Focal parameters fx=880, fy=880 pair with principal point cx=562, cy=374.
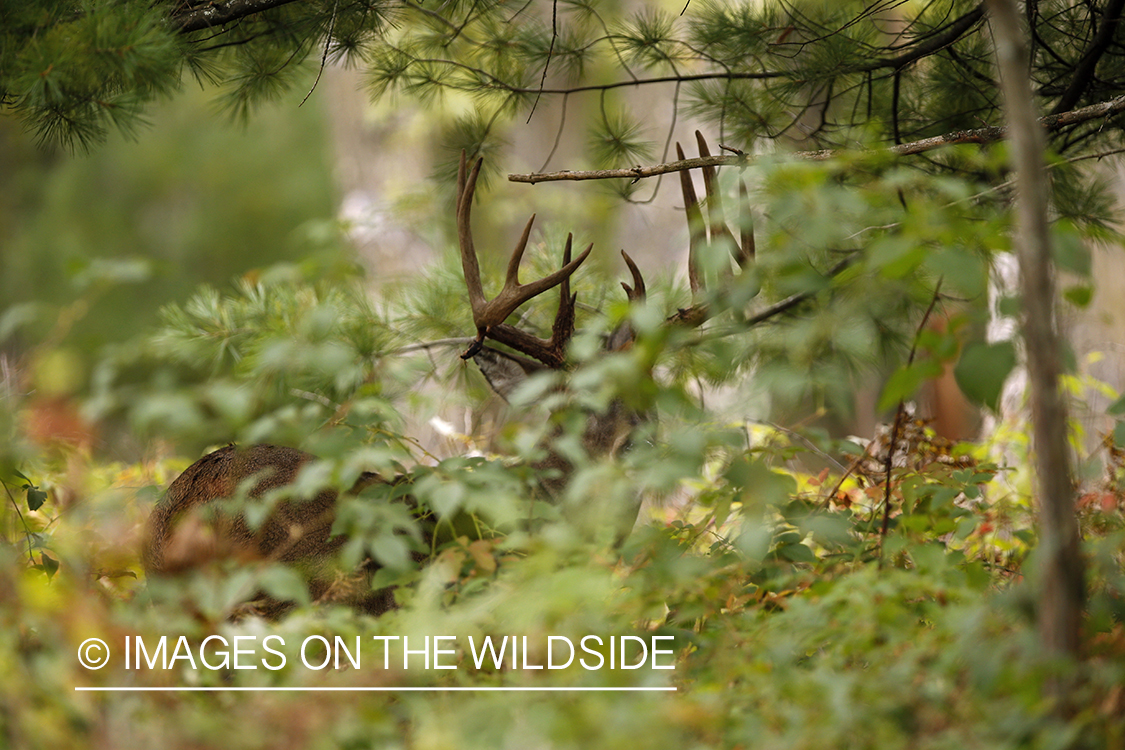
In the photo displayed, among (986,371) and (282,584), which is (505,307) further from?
(986,371)

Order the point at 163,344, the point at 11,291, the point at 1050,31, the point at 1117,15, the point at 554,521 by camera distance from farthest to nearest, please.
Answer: the point at 11,291, the point at 163,344, the point at 1050,31, the point at 1117,15, the point at 554,521

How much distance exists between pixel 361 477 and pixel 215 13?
1.26 meters

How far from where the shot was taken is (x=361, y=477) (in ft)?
7.66

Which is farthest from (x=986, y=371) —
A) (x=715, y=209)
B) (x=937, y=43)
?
(x=937, y=43)

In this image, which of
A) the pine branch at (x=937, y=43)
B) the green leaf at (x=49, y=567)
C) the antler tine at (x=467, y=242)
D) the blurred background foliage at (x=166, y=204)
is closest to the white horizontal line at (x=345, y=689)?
the green leaf at (x=49, y=567)

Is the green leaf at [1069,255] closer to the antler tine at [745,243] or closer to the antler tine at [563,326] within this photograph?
the antler tine at [745,243]

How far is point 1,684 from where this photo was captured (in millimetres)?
1263

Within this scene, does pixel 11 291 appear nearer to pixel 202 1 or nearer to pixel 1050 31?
pixel 202 1

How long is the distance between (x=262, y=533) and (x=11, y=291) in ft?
47.2

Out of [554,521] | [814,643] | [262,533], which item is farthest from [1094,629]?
[262,533]

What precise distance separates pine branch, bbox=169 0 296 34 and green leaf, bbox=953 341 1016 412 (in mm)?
1889

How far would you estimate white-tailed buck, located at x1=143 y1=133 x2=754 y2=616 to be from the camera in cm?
220

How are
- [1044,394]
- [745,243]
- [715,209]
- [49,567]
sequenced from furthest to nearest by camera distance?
[745,243], [49,567], [715,209], [1044,394]

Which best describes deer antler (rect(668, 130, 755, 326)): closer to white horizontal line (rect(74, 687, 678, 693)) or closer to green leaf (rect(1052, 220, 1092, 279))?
green leaf (rect(1052, 220, 1092, 279))
